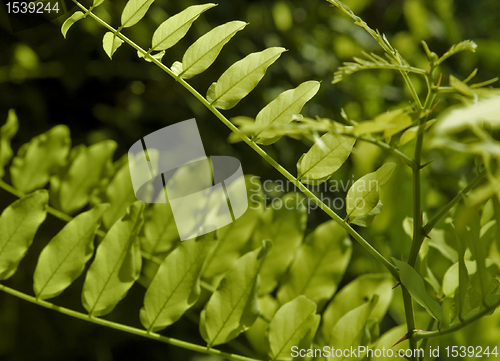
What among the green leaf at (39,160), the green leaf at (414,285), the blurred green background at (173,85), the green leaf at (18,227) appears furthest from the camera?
the blurred green background at (173,85)

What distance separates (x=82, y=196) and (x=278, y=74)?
0.66 m

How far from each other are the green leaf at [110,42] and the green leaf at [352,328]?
286 mm

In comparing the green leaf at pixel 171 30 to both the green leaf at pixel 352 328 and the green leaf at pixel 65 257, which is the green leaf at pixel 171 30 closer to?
the green leaf at pixel 65 257

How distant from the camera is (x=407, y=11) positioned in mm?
947

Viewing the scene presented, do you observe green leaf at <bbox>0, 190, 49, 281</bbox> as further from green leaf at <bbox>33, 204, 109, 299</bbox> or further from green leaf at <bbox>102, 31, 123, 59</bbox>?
green leaf at <bbox>102, 31, 123, 59</bbox>

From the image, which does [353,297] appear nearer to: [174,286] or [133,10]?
[174,286]

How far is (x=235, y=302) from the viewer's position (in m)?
0.36

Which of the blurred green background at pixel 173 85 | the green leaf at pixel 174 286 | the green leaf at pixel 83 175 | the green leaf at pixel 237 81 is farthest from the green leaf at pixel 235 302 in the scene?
the blurred green background at pixel 173 85

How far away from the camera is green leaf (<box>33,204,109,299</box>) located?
364 mm

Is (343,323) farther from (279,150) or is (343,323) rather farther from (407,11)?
(407,11)

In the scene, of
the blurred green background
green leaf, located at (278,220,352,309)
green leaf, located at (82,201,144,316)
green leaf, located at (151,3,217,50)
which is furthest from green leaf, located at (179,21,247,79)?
the blurred green background

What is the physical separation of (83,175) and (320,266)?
0.32m

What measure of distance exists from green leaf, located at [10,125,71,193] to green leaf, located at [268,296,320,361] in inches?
14.0

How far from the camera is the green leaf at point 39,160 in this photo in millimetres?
526
